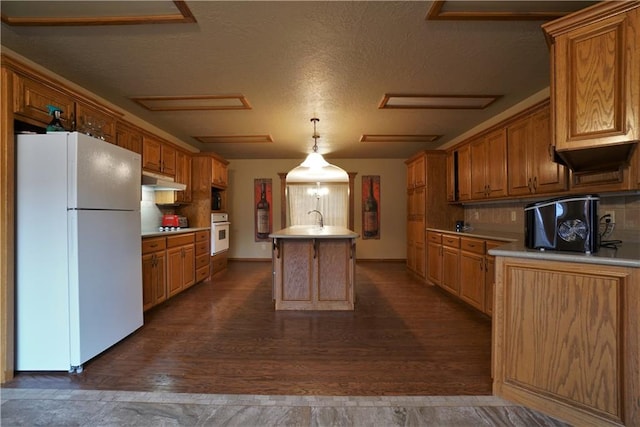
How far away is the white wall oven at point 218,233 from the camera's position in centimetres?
471

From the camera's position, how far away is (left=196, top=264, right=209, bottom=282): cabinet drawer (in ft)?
13.9

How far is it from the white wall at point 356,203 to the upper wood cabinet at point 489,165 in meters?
2.66

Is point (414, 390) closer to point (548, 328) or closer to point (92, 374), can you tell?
point (548, 328)

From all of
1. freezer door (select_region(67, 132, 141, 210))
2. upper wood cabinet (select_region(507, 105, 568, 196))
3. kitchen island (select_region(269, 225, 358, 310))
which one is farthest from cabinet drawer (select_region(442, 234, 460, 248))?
freezer door (select_region(67, 132, 141, 210))

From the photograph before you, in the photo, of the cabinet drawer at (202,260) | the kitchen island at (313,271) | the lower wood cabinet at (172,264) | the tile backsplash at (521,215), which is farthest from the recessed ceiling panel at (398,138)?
the cabinet drawer at (202,260)

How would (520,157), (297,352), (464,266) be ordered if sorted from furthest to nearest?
(464,266)
(520,157)
(297,352)

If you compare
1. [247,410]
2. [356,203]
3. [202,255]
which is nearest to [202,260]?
[202,255]

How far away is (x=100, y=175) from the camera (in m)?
2.12

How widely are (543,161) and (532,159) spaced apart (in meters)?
0.14

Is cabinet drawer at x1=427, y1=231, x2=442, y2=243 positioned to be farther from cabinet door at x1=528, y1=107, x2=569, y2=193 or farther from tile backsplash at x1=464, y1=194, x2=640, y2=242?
cabinet door at x1=528, y1=107, x2=569, y2=193

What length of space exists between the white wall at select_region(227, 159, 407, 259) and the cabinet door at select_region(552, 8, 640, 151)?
184 inches

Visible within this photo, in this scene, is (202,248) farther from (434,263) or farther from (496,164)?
(496,164)

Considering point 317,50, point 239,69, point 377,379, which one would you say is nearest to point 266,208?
point 239,69

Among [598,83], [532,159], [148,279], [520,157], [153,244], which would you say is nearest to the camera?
[598,83]
